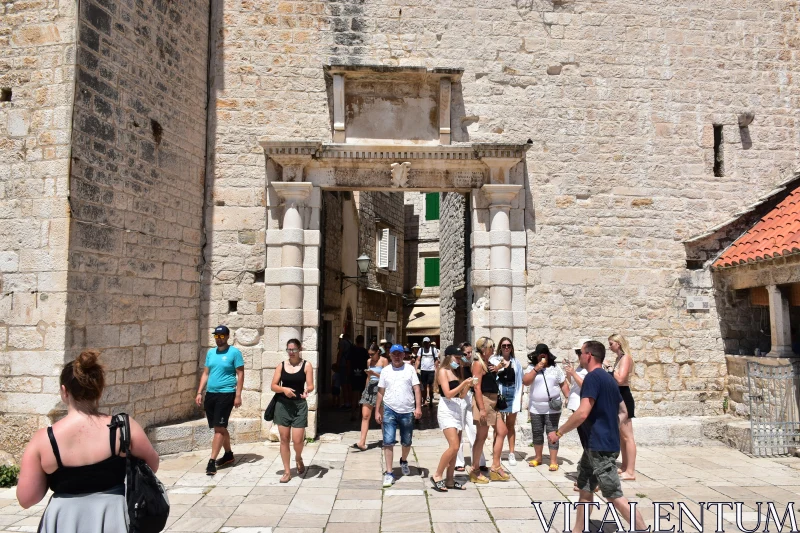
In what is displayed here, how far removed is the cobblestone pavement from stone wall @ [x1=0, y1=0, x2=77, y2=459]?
1011 millimetres

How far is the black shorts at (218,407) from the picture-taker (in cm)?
612

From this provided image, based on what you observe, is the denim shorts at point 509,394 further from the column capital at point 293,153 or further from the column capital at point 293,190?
the column capital at point 293,153

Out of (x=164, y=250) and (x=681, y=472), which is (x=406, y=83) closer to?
(x=164, y=250)

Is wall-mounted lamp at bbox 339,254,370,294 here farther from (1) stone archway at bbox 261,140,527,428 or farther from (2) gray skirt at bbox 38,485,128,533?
(2) gray skirt at bbox 38,485,128,533

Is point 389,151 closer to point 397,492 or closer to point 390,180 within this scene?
point 390,180

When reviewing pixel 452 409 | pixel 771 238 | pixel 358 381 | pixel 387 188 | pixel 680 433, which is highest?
pixel 387 188

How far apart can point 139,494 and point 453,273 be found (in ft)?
42.2

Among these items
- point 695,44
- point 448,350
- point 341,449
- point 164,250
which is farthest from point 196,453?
point 695,44

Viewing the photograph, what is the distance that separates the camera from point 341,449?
7.25 m

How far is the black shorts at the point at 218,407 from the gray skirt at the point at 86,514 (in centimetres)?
358

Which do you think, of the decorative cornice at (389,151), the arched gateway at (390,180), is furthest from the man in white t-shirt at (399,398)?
the decorative cornice at (389,151)

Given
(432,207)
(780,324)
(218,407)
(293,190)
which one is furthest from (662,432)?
(432,207)

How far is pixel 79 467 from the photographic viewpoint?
100.0 inches

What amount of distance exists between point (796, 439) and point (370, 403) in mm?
4908
